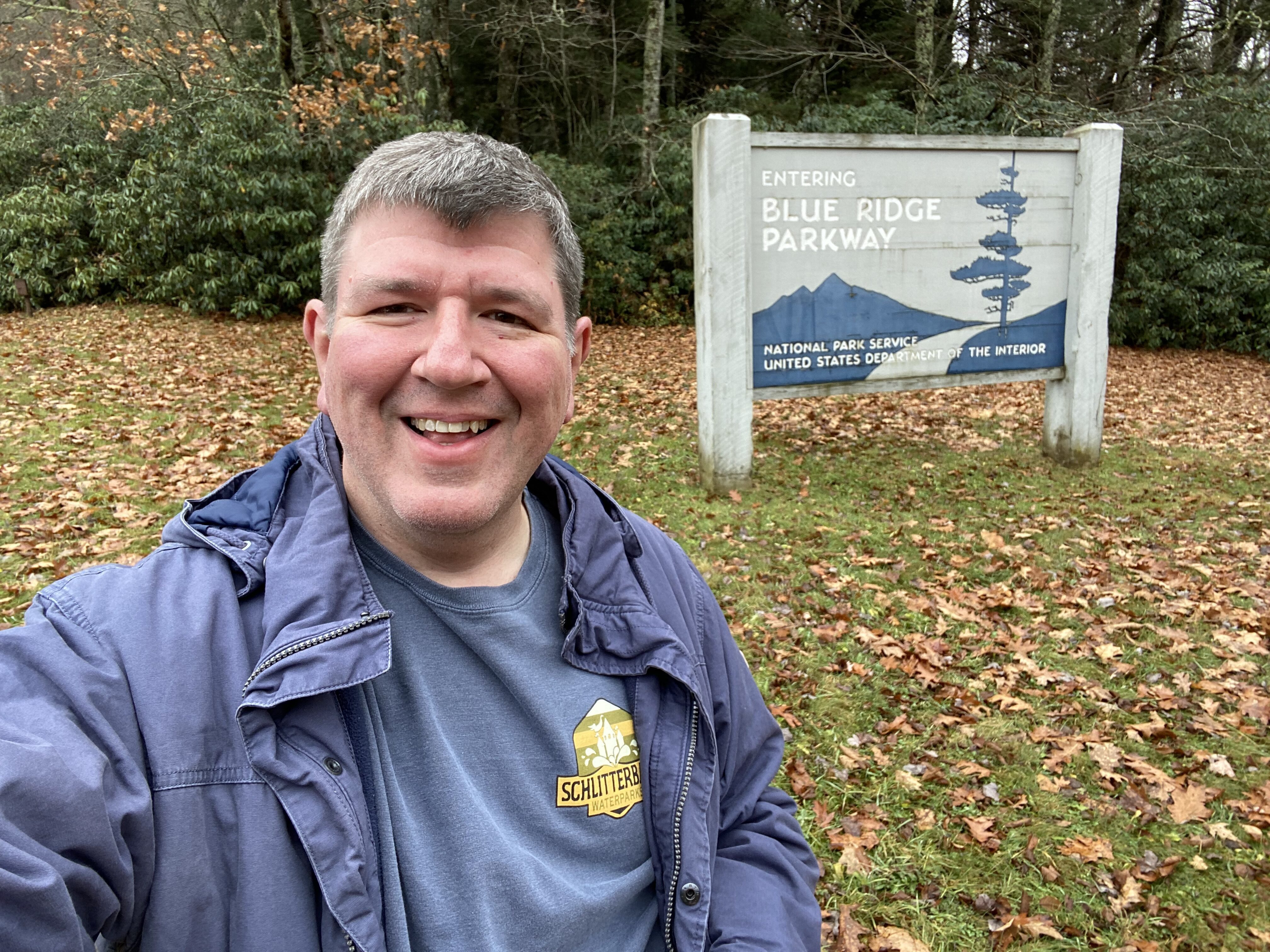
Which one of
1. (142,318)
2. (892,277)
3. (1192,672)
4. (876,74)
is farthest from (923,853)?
(876,74)

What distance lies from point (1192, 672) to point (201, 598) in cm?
508

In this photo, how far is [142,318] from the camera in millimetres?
14258

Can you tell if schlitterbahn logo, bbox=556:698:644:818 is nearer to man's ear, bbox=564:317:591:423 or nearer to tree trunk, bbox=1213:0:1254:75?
man's ear, bbox=564:317:591:423

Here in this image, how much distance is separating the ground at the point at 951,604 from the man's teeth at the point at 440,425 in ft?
8.09

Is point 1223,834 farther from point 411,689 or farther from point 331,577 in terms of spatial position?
point 331,577

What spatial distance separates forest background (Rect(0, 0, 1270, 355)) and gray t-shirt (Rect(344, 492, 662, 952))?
1458 centimetres

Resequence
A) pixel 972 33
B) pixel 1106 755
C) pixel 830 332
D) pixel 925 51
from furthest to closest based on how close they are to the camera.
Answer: pixel 972 33
pixel 925 51
pixel 830 332
pixel 1106 755

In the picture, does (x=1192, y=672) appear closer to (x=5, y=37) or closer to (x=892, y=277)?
(x=892, y=277)

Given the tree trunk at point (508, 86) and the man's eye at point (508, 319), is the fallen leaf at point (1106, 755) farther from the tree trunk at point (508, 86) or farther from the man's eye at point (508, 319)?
the tree trunk at point (508, 86)

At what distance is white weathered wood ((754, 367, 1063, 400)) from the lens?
23.7 feet

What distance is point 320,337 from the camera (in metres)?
1.68

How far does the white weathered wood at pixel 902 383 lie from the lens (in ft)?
23.7

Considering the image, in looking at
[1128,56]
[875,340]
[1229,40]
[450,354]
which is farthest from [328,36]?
[1229,40]

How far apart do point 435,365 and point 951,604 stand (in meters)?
4.65
